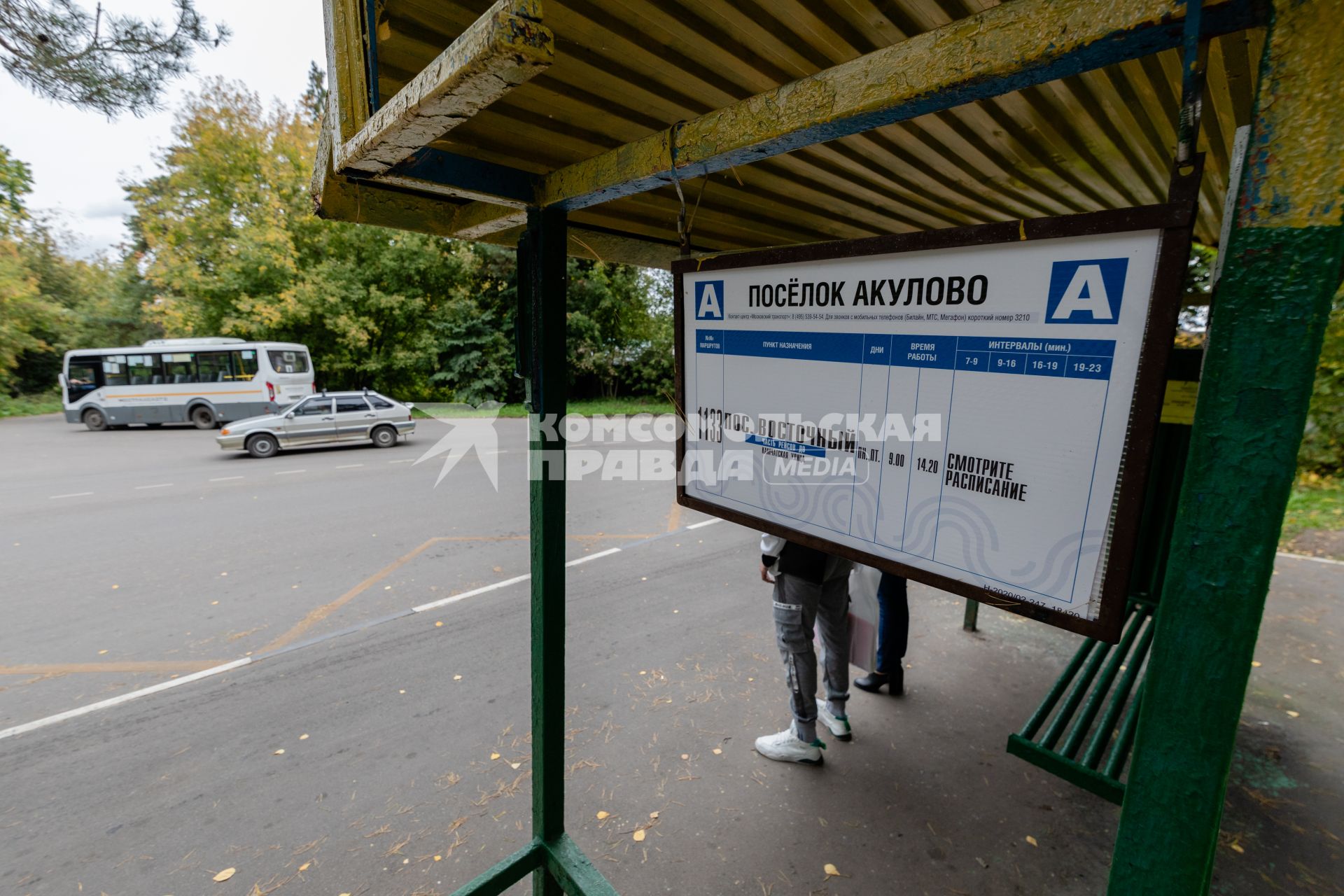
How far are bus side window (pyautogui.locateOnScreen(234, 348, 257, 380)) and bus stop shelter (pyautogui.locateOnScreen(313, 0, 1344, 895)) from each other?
1932 centimetres

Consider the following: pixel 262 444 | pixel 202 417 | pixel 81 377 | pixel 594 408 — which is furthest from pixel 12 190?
pixel 594 408

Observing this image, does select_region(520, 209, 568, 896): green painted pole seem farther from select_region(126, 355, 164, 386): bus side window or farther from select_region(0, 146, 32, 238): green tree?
select_region(0, 146, 32, 238): green tree

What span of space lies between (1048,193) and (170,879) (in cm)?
498

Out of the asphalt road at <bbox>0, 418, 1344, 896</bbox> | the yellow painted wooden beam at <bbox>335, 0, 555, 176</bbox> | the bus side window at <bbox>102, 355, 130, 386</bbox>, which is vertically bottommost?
the asphalt road at <bbox>0, 418, 1344, 896</bbox>

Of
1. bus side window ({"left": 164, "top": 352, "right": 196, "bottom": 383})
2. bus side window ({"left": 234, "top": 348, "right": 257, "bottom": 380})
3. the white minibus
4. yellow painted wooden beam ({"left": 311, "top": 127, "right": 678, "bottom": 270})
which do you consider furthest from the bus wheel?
yellow painted wooden beam ({"left": 311, "top": 127, "right": 678, "bottom": 270})

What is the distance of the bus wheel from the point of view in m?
18.2

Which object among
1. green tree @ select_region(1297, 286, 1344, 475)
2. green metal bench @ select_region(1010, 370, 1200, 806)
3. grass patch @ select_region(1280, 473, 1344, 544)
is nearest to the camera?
green metal bench @ select_region(1010, 370, 1200, 806)

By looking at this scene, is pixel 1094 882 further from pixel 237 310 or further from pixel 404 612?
pixel 237 310

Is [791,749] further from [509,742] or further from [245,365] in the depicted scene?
[245,365]

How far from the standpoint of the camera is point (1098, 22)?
0.89 meters

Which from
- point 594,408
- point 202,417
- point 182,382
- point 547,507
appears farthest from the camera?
point 594,408

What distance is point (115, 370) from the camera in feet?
59.6

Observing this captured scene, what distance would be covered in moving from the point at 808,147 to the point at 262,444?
1454 centimetres

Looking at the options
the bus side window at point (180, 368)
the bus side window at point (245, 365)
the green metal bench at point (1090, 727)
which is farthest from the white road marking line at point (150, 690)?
the bus side window at point (180, 368)
